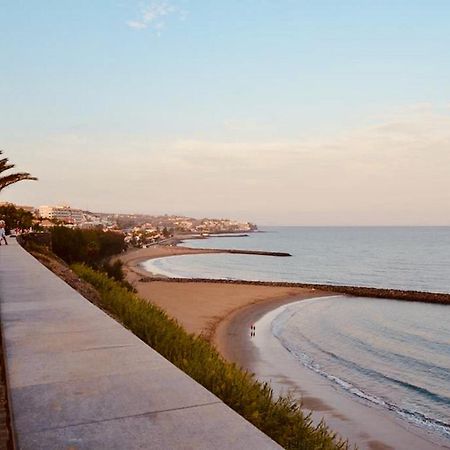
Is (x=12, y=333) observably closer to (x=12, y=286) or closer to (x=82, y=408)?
(x=82, y=408)

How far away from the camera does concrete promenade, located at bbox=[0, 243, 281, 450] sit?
2.42m

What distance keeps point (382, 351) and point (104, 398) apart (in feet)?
79.6

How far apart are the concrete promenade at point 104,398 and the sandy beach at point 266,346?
11068mm

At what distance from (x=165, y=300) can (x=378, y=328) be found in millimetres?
16649

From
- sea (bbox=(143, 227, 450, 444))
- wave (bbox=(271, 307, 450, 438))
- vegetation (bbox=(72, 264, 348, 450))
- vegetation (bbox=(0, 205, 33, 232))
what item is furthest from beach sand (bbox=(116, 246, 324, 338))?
vegetation (bbox=(72, 264, 348, 450))

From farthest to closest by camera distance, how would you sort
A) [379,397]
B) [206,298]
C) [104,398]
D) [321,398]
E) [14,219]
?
[14,219] < [206,298] < [379,397] < [321,398] < [104,398]

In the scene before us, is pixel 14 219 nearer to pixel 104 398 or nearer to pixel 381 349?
pixel 381 349

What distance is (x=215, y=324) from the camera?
30.6 metres

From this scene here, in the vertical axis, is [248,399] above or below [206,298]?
above

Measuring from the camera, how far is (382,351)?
25.0 meters

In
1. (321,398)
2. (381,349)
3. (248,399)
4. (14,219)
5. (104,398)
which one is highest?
(14,219)

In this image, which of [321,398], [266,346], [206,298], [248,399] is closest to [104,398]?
[248,399]

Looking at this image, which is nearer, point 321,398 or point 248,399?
point 248,399

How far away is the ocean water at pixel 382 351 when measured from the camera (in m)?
17.3
